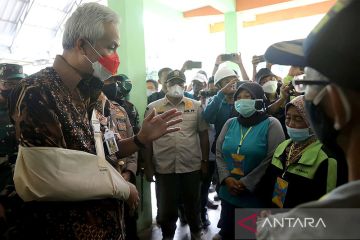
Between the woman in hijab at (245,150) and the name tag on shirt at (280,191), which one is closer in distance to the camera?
the name tag on shirt at (280,191)

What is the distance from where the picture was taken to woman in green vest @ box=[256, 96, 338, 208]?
1.71m

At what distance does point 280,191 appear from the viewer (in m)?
1.91

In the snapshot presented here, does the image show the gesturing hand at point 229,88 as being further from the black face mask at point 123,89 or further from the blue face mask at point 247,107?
the black face mask at point 123,89

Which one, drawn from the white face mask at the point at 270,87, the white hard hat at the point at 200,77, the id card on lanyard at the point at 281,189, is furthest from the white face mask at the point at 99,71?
the white hard hat at the point at 200,77

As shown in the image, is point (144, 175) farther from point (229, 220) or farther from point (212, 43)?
point (212, 43)

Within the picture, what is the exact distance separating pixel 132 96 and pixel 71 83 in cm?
180

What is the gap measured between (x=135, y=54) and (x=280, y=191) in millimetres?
2028

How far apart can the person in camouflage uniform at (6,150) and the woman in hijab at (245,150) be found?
1.56m

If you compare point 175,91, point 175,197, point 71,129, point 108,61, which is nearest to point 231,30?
point 175,91

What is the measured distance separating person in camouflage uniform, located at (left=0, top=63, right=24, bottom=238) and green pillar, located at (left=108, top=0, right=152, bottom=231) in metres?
1.04

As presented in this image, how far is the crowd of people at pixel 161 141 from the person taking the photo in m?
0.62

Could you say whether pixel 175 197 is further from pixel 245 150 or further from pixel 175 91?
pixel 175 91

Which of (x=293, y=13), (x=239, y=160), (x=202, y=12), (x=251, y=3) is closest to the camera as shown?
(x=239, y=160)

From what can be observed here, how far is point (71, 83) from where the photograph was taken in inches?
49.9
